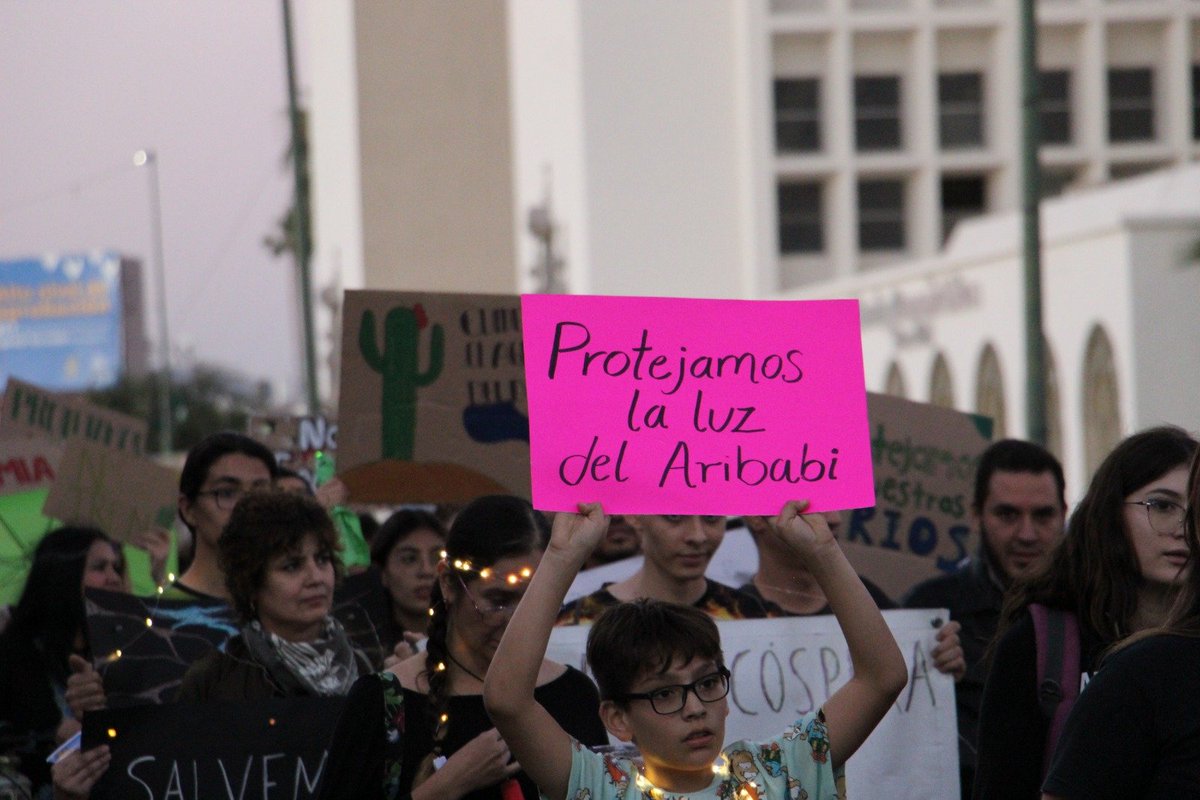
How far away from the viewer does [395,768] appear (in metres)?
3.92

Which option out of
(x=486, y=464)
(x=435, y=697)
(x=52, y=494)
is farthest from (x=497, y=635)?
(x=52, y=494)

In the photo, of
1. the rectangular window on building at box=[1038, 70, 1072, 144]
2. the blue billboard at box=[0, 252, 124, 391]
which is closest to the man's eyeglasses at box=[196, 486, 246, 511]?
the blue billboard at box=[0, 252, 124, 391]

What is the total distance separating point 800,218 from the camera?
44.6 metres

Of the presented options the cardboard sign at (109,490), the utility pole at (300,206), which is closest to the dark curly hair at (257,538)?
the cardboard sign at (109,490)

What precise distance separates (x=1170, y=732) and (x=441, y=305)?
469 centimetres

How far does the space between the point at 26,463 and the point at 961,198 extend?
38.9m

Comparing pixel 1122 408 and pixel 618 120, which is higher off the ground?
pixel 618 120

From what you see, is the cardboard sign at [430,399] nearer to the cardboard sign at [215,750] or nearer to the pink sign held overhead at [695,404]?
the cardboard sign at [215,750]

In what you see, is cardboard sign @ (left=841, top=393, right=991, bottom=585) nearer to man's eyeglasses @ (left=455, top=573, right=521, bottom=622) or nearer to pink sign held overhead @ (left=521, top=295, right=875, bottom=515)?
man's eyeglasses @ (left=455, top=573, right=521, bottom=622)

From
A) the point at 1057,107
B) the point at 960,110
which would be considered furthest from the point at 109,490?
the point at 1057,107

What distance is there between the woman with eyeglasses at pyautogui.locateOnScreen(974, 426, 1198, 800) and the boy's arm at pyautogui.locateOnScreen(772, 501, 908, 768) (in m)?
0.32

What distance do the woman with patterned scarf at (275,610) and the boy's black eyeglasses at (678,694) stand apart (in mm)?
1218

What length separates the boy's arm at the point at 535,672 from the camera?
136 inches

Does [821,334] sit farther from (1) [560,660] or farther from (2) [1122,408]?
(2) [1122,408]
